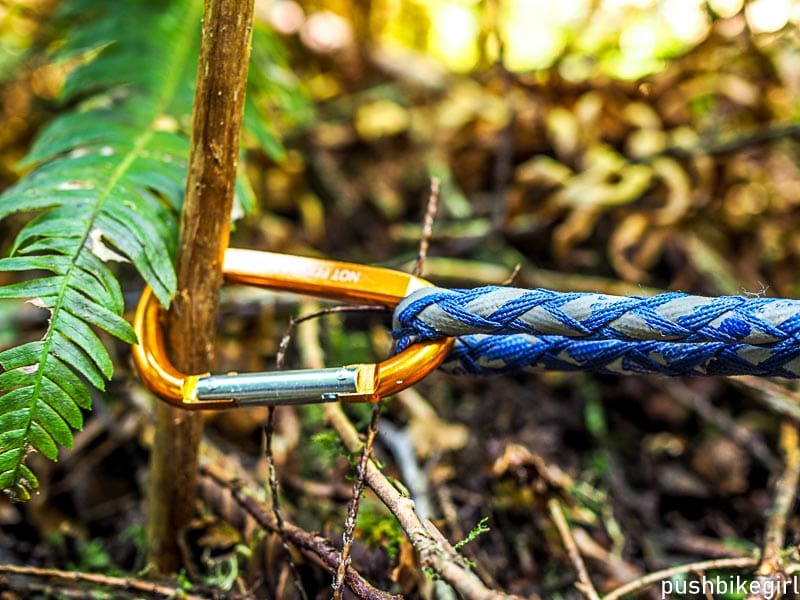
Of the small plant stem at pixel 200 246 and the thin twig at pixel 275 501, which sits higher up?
the small plant stem at pixel 200 246

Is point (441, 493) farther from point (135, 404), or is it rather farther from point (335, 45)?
point (335, 45)

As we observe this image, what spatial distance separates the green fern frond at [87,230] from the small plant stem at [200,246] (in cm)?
7

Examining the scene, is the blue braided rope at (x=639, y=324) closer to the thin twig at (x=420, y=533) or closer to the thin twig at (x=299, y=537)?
the thin twig at (x=420, y=533)

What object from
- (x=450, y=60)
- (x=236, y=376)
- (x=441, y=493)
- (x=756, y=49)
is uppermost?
(x=450, y=60)

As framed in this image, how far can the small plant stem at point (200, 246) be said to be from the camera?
3.60 feet

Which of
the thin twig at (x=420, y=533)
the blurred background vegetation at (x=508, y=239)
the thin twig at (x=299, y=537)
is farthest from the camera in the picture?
the blurred background vegetation at (x=508, y=239)

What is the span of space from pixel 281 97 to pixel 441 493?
4.46ft

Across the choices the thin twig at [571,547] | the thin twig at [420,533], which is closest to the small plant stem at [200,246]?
the thin twig at [420,533]

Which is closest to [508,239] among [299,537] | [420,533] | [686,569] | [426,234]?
[426,234]

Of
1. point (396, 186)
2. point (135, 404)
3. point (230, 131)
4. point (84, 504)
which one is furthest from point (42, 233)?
point (396, 186)

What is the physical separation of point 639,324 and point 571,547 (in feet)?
2.04

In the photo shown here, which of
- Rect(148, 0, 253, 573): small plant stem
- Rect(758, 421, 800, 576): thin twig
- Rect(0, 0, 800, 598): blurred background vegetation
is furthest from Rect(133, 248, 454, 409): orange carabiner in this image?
Rect(758, 421, 800, 576): thin twig

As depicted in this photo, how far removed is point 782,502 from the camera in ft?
5.11

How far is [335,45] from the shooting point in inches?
129
